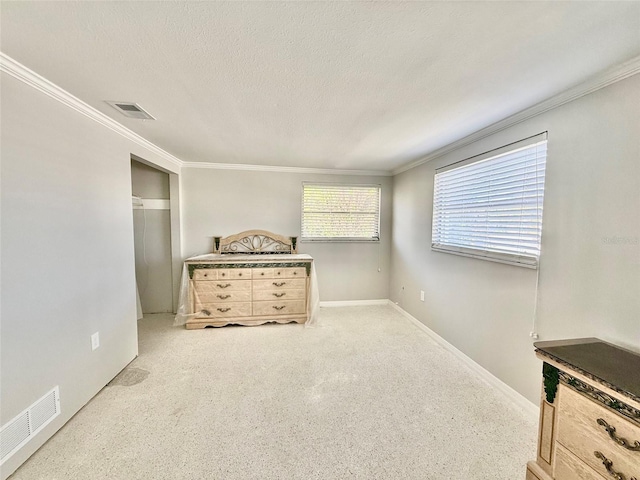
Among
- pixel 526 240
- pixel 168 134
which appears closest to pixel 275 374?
pixel 526 240

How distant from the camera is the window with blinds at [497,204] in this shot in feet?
6.24

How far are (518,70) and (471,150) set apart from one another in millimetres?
1194

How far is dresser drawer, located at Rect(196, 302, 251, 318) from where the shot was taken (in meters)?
3.36

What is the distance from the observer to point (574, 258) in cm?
163

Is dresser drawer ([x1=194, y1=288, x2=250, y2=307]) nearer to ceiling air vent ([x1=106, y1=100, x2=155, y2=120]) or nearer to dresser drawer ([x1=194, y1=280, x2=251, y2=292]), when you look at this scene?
dresser drawer ([x1=194, y1=280, x2=251, y2=292])

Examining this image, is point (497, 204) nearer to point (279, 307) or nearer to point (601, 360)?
point (601, 360)

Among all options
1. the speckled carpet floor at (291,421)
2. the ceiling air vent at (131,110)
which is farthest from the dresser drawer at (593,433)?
the ceiling air vent at (131,110)

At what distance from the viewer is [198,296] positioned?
334 centimetres

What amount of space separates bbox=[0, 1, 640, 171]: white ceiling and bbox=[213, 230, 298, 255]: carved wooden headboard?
2.00 metres

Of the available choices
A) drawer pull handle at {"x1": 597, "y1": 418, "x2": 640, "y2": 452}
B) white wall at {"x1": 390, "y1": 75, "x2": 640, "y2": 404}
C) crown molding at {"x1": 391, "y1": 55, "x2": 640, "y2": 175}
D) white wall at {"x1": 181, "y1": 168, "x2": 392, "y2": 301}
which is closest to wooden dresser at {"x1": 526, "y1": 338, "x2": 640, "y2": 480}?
drawer pull handle at {"x1": 597, "y1": 418, "x2": 640, "y2": 452}

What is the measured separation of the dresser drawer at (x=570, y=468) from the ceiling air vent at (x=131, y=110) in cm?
326

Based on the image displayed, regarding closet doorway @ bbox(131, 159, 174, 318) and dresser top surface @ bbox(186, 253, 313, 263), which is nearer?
dresser top surface @ bbox(186, 253, 313, 263)

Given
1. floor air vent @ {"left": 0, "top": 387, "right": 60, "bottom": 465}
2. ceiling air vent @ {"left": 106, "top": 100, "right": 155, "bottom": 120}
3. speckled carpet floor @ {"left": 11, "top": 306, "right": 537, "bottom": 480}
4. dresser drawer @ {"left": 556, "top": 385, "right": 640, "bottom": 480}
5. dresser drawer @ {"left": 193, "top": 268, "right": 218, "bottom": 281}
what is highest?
ceiling air vent @ {"left": 106, "top": 100, "right": 155, "bottom": 120}

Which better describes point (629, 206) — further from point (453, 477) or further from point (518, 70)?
point (453, 477)
